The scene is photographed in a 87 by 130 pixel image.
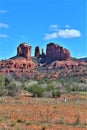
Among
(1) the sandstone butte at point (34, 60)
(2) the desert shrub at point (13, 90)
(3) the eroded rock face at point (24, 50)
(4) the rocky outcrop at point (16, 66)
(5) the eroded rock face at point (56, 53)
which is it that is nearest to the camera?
(2) the desert shrub at point (13, 90)

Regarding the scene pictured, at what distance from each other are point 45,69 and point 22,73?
28.1 feet

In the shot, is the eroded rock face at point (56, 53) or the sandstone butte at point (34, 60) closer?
the sandstone butte at point (34, 60)

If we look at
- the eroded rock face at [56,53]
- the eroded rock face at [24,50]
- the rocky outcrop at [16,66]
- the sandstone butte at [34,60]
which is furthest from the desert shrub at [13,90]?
the eroded rock face at [24,50]

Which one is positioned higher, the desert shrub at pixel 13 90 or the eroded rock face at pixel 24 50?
the eroded rock face at pixel 24 50

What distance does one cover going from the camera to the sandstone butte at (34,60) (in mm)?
132000

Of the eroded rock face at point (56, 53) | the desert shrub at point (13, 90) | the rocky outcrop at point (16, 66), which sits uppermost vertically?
the eroded rock face at point (56, 53)

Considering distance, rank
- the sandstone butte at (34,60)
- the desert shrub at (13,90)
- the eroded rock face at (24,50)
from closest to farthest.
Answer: the desert shrub at (13,90), the sandstone butte at (34,60), the eroded rock face at (24,50)

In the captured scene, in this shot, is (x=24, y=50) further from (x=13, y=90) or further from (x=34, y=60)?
(x=13, y=90)

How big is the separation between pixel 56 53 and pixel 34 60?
9.43 meters

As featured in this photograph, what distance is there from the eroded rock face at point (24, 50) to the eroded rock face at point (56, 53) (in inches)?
311

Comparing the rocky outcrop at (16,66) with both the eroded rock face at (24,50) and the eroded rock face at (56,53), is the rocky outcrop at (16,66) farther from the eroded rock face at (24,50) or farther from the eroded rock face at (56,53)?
the eroded rock face at (56,53)

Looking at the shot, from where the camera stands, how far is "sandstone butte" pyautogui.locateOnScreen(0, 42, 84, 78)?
132000 mm

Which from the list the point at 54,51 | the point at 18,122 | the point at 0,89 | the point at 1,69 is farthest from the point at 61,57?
the point at 18,122

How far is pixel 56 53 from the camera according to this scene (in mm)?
150250
